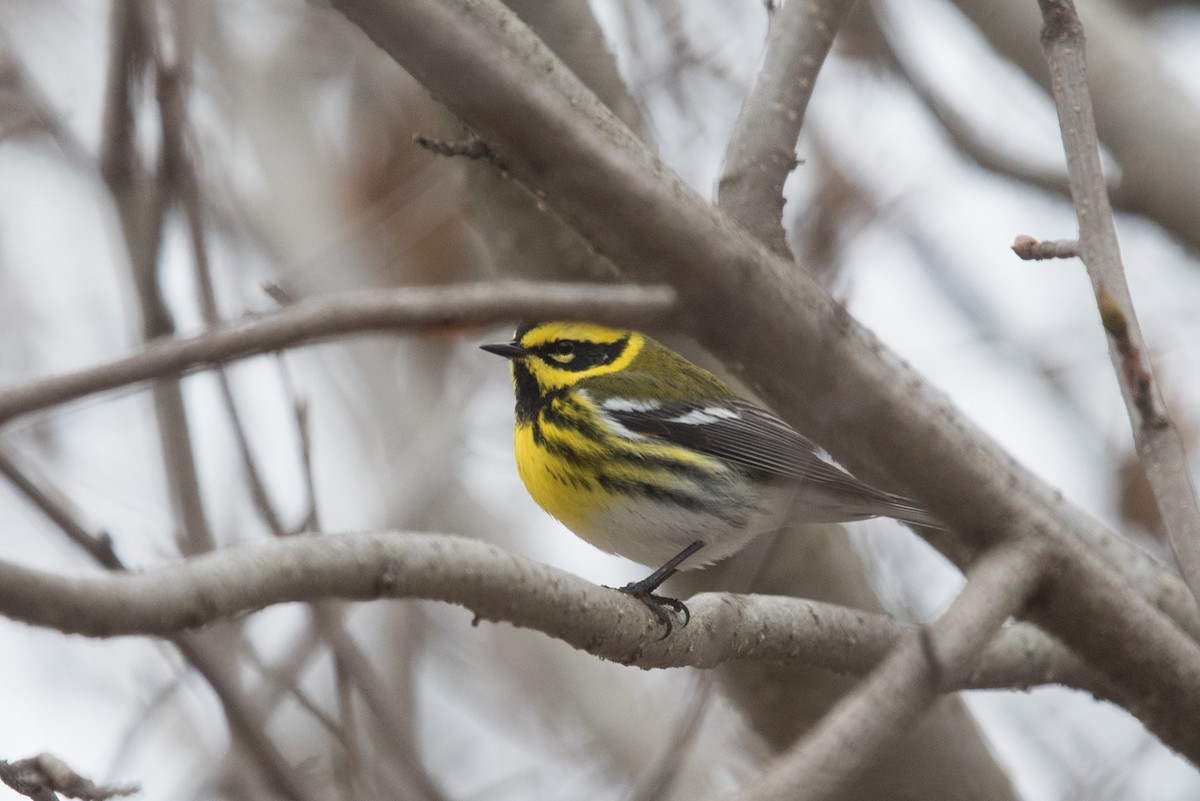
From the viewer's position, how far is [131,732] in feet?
11.1

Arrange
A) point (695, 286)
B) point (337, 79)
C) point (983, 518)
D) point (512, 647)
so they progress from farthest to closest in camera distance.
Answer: point (337, 79), point (512, 647), point (983, 518), point (695, 286)

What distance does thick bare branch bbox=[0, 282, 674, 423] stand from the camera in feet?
4.71

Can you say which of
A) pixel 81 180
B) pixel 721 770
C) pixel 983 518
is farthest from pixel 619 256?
pixel 81 180

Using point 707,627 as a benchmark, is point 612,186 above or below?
above

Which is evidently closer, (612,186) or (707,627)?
(612,186)

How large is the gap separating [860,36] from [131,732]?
161 inches

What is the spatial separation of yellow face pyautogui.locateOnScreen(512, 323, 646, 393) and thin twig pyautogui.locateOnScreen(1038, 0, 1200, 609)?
2.41 meters

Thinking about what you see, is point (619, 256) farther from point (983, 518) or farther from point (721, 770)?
point (721, 770)

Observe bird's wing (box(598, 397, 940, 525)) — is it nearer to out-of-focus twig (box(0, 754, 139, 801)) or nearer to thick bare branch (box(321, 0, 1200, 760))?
thick bare branch (box(321, 0, 1200, 760))

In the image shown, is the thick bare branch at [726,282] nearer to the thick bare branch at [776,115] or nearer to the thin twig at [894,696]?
the thin twig at [894,696]

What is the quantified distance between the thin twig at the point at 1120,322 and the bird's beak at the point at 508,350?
2.52 metres

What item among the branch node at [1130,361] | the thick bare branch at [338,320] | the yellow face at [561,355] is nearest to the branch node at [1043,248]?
the branch node at [1130,361]

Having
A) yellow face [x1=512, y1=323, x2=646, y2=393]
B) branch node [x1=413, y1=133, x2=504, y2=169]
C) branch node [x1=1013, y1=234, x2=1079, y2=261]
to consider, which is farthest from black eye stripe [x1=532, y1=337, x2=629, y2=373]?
branch node [x1=1013, y1=234, x2=1079, y2=261]

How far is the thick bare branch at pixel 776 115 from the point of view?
94.0 inches
